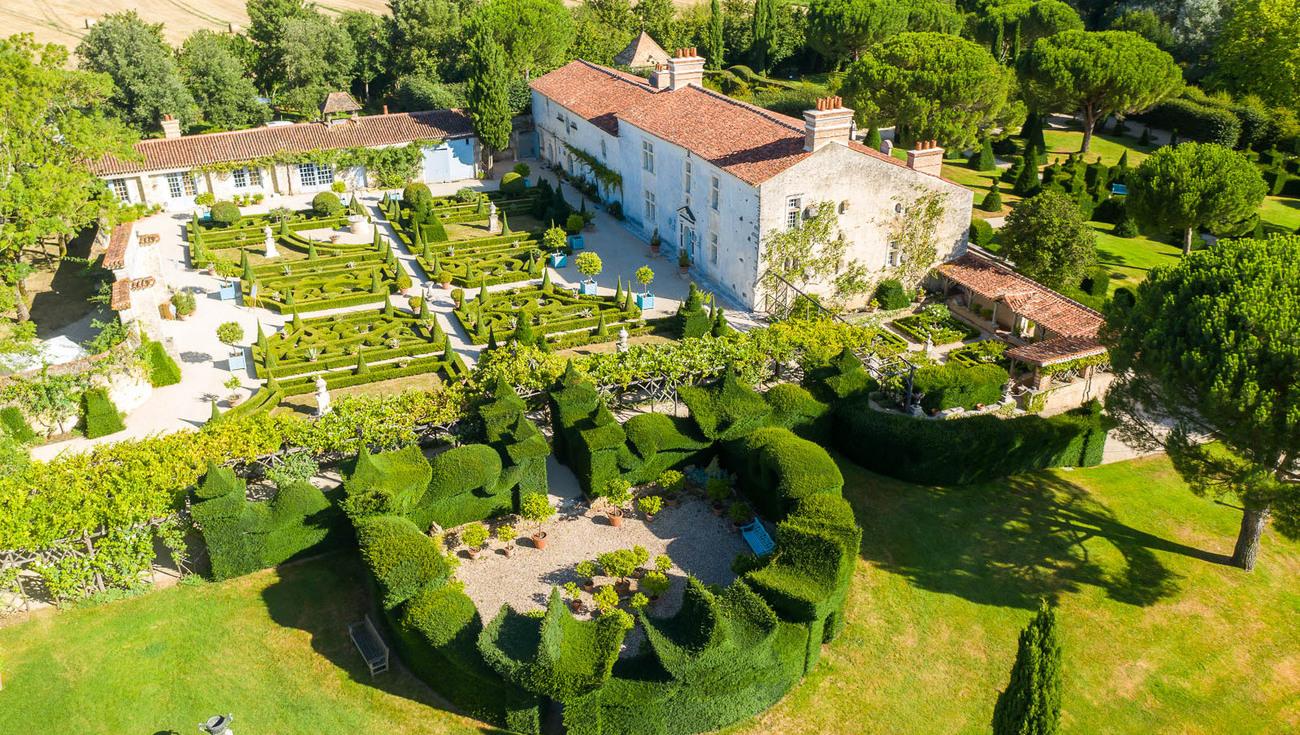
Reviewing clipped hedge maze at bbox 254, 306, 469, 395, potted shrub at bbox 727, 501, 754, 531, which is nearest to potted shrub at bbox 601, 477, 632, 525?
potted shrub at bbox 727, 501, 754, 531

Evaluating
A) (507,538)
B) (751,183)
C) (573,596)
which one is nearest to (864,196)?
(751,183)

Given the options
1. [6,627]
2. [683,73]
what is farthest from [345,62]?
[6,627]

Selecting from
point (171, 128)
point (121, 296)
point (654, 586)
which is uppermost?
point (171, 128)

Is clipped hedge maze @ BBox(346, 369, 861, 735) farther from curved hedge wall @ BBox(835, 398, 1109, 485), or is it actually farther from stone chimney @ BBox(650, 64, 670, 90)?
stone chimney @ BBox(650, 64, 670, 90)

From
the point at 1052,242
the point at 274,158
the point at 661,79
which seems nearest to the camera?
the point at 1052,242

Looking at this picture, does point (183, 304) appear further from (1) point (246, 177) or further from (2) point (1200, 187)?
(2) point (1200, 187)

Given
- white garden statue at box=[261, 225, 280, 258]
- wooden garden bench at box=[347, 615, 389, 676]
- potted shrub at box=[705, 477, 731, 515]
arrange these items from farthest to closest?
white garden statue at box=[261, 225, 280, 258], potted shrub at box=[705, 477, 731, 515], wooden garden bench at box=[347, 615, 389, 676]

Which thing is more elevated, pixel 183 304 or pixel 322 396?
pixel 322 396
